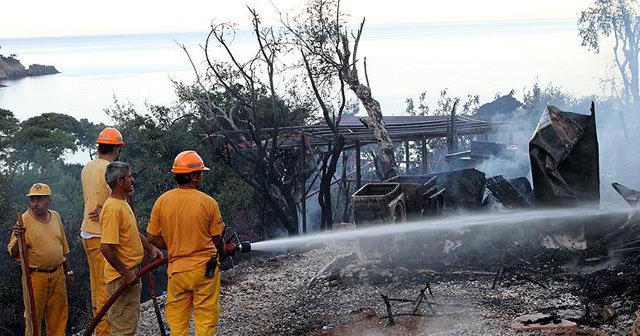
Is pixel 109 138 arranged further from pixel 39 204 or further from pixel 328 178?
pixel 328 178

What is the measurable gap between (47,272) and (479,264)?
576 centimetres

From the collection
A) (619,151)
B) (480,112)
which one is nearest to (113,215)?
(619,151)

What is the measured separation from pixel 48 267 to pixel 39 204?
2.17ft

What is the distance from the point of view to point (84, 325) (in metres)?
11.6

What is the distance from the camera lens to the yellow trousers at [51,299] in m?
7.31

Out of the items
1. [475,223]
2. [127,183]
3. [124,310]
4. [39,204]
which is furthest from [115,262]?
[475,223]

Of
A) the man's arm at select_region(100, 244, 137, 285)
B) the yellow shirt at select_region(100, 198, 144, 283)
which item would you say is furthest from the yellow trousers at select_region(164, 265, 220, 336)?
the yellow shirt at select_region(100, 198, 144, 283)

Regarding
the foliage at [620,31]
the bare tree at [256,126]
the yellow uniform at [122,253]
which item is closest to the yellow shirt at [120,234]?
the yellow uniform at [122,253]

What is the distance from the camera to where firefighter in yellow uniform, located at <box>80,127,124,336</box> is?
7.08 metres

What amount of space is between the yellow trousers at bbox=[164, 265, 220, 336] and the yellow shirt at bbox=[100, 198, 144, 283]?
1.70 ft

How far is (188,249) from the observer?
6.03 metres

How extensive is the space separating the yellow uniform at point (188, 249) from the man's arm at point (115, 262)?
38 centimetres

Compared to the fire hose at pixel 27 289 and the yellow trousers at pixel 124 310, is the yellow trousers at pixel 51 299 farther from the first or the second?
the yellow trousers at pixel 124 310

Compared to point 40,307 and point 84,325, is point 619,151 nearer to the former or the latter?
point 84,325
